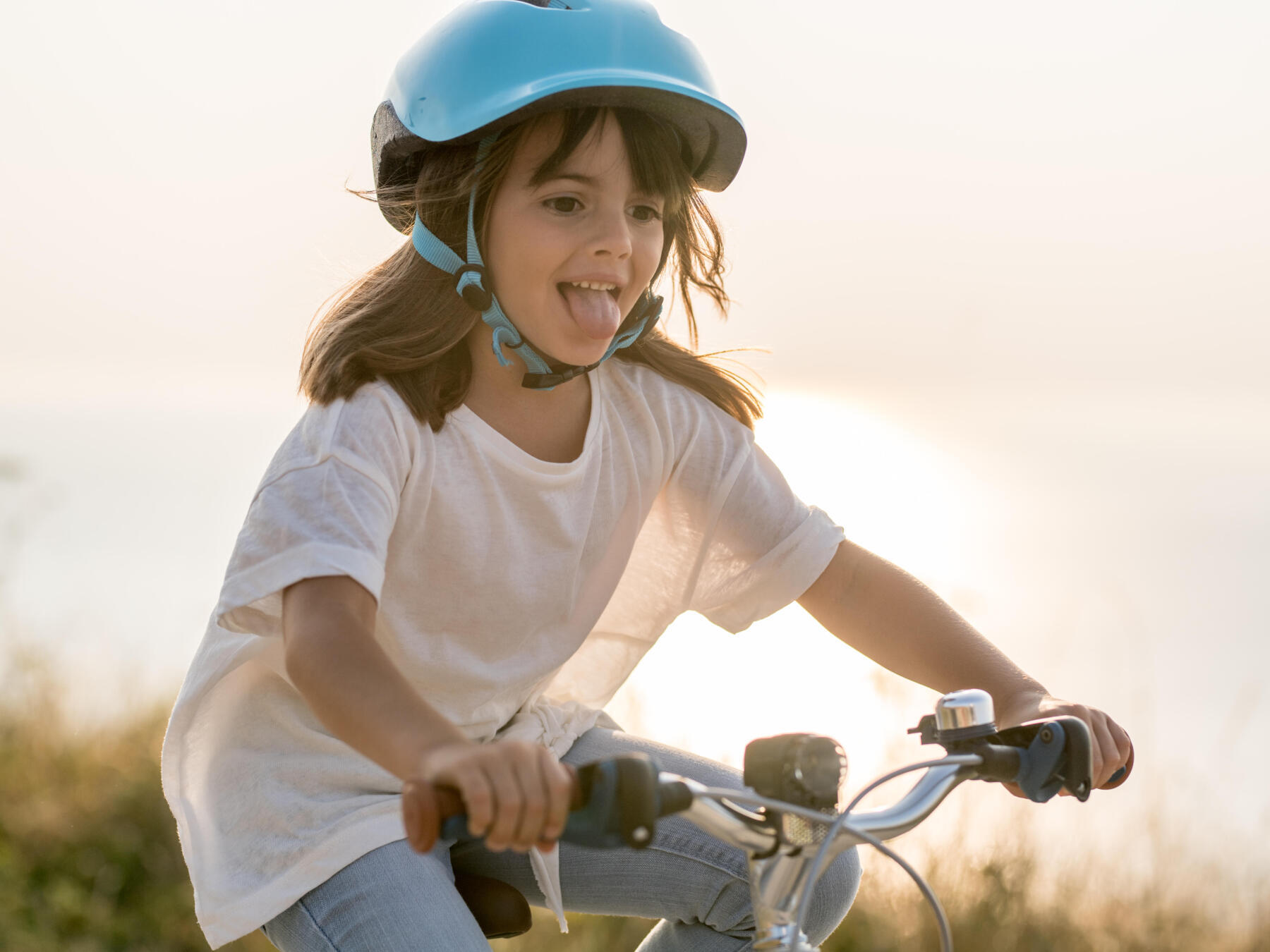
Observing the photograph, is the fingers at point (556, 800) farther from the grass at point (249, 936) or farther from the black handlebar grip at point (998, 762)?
the grass at point (249, 936)

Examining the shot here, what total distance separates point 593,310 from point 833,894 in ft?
3.49

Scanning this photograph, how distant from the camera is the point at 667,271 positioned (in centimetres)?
273

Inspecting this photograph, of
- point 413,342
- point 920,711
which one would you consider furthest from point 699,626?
point 413,342

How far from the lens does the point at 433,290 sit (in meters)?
2.44

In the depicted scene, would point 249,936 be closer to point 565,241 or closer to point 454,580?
point 454,580

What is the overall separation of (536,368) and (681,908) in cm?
95

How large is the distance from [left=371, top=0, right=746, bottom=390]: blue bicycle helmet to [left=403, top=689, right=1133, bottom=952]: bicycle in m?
0.92

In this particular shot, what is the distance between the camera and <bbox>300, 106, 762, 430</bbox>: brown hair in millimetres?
2262

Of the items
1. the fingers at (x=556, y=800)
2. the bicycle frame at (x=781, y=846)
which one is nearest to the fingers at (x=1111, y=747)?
the bicycle frame at (x=781, y=846)

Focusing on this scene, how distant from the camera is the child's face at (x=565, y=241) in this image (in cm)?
233

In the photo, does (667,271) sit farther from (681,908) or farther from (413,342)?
(681,908)

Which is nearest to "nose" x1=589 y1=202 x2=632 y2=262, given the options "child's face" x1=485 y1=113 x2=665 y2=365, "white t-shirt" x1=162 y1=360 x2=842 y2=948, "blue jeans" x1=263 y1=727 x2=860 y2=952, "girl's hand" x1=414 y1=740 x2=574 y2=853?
"child's face" x1=485 y1=113 x2=665 y2=365

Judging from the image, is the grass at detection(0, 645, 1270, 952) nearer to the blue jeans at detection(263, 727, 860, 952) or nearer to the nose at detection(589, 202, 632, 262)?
the blue jeans at detection(263, 727, 860, 952)

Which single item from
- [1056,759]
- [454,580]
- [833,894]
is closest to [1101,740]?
[1056,759]
